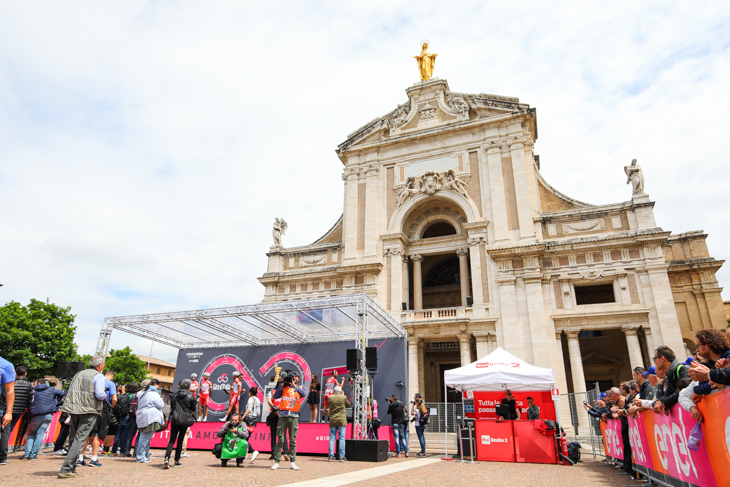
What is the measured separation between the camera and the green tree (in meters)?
44.1

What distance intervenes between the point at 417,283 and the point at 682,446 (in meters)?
20.8

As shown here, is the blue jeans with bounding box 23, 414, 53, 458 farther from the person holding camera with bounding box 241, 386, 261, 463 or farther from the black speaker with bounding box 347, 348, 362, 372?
the black speaker with bounding box 347, 348, 362, 372

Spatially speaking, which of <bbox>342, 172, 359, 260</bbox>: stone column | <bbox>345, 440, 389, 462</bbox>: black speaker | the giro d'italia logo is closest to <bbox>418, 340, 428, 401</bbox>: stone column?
<bbox>342, 172, 359, 260</bbox>: stone column

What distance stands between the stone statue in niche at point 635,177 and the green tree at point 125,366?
4559cm

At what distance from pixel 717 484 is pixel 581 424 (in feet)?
57.4

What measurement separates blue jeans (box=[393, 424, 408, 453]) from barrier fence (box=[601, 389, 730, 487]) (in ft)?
21.1

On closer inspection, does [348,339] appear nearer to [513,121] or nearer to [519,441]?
[519,441]

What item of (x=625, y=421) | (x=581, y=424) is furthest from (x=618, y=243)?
(x=625, y=421)

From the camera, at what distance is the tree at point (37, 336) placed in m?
28.6

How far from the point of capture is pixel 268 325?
60.0 ft

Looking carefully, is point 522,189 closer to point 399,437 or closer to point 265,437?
point 399,437

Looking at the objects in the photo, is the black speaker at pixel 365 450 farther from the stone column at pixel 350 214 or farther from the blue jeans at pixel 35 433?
the stone column at pixel 350 214

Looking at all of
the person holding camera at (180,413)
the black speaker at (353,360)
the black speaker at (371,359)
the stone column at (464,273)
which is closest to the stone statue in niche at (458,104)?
the stone column at (464,273)

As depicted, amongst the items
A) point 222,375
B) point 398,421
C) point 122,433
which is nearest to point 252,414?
point 122,433
